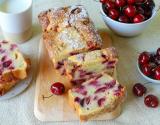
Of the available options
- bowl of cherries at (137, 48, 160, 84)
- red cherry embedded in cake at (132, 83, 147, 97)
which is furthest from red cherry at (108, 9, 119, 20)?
red cherry embedded in cake at (132, 83, 147, 97)

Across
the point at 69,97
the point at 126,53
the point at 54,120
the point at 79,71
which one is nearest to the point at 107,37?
the point at 126,53

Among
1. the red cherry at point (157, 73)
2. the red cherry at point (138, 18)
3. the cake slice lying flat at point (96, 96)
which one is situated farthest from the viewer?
the red cherry at point (138, 18)

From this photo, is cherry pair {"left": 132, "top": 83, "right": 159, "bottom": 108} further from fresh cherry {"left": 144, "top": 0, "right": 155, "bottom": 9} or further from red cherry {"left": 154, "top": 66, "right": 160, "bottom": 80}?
fresh cherry {"left": 144, "top": 0, "right": 155, "bottom": 9}

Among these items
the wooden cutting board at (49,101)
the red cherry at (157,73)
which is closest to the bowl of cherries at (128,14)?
the red cherry at (157,73)

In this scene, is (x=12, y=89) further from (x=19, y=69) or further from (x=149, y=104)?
(x=149, y=104)

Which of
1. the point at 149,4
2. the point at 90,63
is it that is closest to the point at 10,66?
the point at 90,63

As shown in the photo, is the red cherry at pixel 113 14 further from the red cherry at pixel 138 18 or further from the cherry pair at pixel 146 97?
the cherry pair at pixel 146 97
